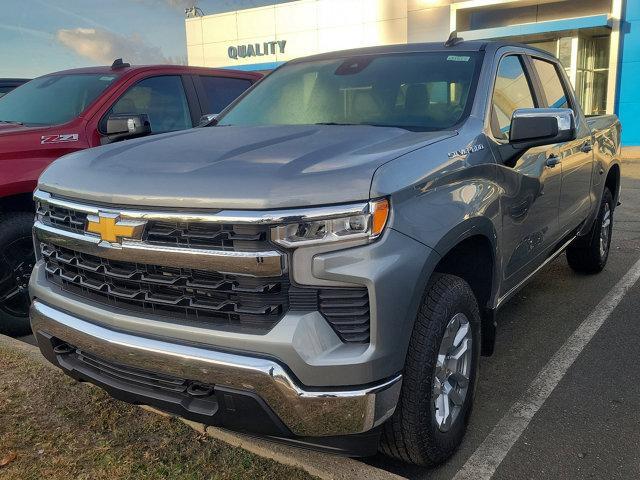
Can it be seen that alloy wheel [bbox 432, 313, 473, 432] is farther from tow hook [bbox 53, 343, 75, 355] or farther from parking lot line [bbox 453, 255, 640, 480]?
tow hook [bbox 53, 343, 75, 355]

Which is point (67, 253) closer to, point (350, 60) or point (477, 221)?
point (477, 221)

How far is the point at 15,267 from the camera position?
4.05 m

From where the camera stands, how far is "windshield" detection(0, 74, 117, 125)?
478 cm

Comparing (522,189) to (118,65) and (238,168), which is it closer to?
(238,168)

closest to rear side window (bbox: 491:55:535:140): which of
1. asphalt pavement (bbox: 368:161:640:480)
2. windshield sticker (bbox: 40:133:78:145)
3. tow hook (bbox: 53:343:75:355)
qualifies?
asphalt pavement (bbox: 368:161:640:480)

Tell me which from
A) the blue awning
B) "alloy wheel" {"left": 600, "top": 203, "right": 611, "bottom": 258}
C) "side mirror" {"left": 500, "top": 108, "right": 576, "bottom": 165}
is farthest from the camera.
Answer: the blue awning

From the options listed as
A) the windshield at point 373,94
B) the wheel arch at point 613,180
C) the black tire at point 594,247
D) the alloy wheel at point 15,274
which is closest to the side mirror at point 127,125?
Result: the windshield at point 373,94

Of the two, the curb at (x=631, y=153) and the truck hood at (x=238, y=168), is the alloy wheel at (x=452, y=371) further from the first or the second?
the curb at (x=631, y=153)

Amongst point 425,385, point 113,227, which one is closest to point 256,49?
point 113,227

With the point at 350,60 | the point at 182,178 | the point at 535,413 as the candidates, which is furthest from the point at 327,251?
the point at 350,60

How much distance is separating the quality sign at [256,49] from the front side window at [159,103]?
2115 centimetres

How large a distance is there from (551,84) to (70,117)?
144 inches

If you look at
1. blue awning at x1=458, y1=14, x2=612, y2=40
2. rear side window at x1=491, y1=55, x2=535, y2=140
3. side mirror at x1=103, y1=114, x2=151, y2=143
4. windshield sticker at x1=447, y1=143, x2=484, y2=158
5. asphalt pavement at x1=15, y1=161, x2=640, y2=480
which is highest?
blue awning at x1=458, y1=14, x2=612, y2=40

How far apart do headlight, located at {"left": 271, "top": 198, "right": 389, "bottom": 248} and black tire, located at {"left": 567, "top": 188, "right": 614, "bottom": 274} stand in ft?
12.6
